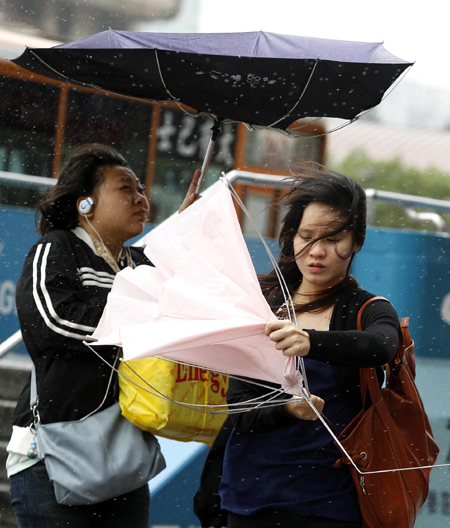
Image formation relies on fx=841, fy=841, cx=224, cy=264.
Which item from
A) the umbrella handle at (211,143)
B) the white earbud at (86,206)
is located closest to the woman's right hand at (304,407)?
the umbrella handle at (211,143)

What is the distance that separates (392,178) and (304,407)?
39.4 meters

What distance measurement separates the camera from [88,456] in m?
2.85

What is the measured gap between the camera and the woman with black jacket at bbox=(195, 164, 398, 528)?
227cm

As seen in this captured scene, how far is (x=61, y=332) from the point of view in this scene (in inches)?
110

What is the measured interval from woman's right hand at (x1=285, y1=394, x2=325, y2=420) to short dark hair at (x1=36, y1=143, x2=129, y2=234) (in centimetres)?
132

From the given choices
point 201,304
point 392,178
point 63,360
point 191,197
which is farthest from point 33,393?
point 392,178

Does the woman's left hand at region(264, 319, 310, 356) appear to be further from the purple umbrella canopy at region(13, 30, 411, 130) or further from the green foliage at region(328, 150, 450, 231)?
the green foliage at region(328, 150, 450, 231)

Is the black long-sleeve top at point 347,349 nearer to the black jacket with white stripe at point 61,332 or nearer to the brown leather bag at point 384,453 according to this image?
the brown leather bag at point 384,453

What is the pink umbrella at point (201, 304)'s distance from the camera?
2027mm

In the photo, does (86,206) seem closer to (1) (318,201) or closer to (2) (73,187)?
(2) (73,187)

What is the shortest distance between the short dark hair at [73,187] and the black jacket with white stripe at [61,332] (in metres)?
0.21

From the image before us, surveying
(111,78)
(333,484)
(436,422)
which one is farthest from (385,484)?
(436,422)

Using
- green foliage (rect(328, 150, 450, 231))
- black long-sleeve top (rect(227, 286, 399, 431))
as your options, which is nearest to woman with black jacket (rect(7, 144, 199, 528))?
black long-sleeve top (rect(227, 286, 399, 431))

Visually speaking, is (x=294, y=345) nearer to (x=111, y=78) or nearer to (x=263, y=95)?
(x=263, y=95)
